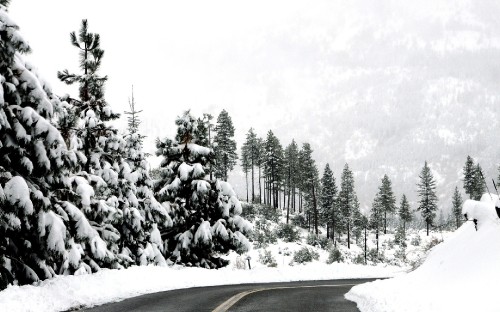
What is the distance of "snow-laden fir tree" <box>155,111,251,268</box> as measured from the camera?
25.4 meters

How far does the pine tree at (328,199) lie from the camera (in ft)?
235

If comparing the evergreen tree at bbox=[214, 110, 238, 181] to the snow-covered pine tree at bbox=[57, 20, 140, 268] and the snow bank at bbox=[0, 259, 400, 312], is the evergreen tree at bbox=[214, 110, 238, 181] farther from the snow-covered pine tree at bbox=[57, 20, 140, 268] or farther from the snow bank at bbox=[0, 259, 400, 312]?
the snow-covered pine tree at bbox=[57, 20, 140, 268]

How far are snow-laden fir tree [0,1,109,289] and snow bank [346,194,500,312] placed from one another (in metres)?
8.08

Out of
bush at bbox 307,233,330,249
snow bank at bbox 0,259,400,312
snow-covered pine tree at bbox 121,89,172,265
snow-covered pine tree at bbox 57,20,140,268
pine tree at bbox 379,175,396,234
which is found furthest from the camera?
pine tree at bbox 379,175,396,234

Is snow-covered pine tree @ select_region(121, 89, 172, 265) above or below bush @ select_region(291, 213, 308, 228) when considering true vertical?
above

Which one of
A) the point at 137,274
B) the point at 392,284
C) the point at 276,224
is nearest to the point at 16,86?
the point at 137,274

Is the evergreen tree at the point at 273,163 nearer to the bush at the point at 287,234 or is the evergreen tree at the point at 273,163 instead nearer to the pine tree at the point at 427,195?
the bush at the point at 287,234

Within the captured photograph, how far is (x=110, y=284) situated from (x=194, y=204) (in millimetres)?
12850

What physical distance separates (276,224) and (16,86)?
2232 inches

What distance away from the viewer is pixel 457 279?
8.54m

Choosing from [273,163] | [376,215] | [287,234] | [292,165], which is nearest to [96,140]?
[287,234]

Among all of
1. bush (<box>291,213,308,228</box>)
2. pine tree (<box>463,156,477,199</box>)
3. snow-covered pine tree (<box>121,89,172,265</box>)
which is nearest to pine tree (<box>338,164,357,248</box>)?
bush (<box>291,213,308,228</box>)

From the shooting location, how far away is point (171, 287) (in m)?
16.3

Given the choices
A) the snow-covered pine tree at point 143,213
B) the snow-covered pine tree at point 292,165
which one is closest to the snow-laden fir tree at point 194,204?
the snow-covered pine tree at point 143,213
